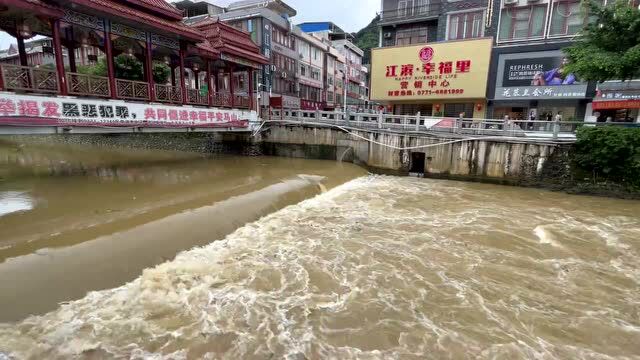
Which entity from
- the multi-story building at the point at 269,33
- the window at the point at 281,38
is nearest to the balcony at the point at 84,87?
the multi-story building at the point at 269,33

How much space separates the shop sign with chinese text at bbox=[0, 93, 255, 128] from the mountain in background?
53562mm

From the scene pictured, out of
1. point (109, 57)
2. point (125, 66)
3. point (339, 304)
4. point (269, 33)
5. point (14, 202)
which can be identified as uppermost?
point (269, 33)

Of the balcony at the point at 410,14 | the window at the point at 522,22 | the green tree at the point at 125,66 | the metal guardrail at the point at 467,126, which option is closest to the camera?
the metal guardrail at the point at 467,126

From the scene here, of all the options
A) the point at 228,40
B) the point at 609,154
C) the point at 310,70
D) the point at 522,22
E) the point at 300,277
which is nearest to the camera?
the point at 300,277

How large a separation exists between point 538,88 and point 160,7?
22.9 m

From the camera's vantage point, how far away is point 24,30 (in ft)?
39.5

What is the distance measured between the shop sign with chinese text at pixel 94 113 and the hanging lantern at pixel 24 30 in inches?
148

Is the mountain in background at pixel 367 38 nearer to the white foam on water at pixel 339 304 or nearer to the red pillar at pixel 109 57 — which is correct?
the red pillar at pixel 109 57

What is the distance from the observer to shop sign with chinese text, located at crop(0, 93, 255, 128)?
9.66 metres

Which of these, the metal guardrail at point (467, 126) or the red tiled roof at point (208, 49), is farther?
the red tiled roof at point (208, 49)

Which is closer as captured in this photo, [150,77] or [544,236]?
[544,236]

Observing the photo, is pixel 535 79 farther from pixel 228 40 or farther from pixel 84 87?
pixel 84 87

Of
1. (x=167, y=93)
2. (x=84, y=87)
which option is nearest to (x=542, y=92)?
(x=167, y=93)

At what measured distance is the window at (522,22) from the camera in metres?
22.4
